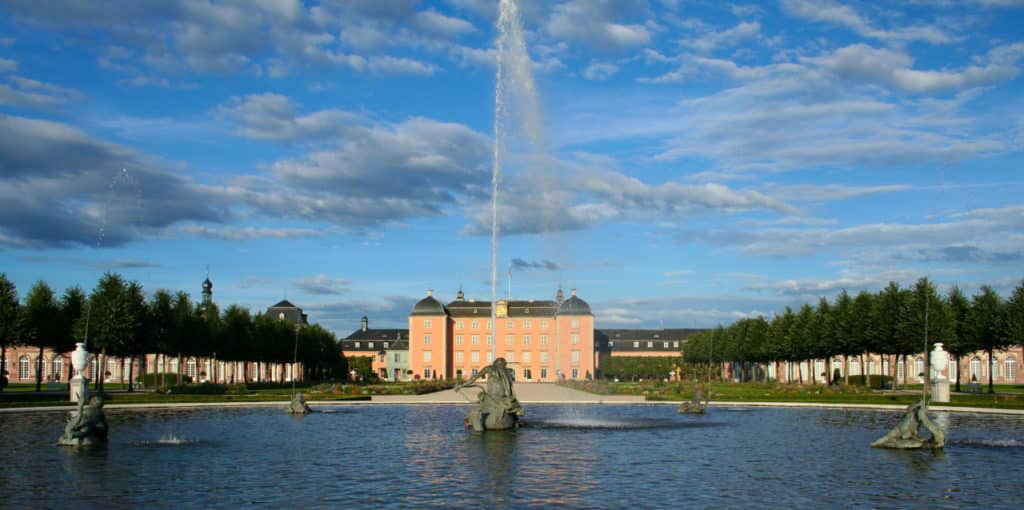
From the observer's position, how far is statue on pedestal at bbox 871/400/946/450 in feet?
80.0

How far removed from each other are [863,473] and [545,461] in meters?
7.32

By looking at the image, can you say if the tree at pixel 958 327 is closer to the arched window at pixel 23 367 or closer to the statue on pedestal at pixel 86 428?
the statue on pedestal at pixel 86 428

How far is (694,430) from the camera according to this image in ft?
102

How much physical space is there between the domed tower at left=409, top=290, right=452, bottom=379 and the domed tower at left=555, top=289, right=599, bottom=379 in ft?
56.2

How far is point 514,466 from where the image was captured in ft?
68.6

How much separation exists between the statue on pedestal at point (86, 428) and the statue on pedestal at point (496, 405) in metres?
10.9

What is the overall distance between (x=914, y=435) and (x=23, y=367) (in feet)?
407

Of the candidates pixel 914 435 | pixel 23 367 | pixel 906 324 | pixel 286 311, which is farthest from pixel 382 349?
pixel 914 435

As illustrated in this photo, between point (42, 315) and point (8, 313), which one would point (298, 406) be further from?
point (42, 315)

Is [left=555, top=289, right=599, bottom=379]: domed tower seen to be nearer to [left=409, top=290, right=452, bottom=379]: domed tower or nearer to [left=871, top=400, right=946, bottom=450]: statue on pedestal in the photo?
[left=409, top=290, right=452, bottom=379]: domed tower

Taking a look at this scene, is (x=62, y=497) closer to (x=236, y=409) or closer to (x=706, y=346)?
(x=236, y=409)

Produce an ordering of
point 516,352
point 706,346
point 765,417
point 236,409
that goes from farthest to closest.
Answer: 1. point 516,352
2. point 706,346
3. point 236,409
4. point 765,417

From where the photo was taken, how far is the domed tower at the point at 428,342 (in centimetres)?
13375

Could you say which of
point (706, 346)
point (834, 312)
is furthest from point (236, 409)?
point (706, 346)
